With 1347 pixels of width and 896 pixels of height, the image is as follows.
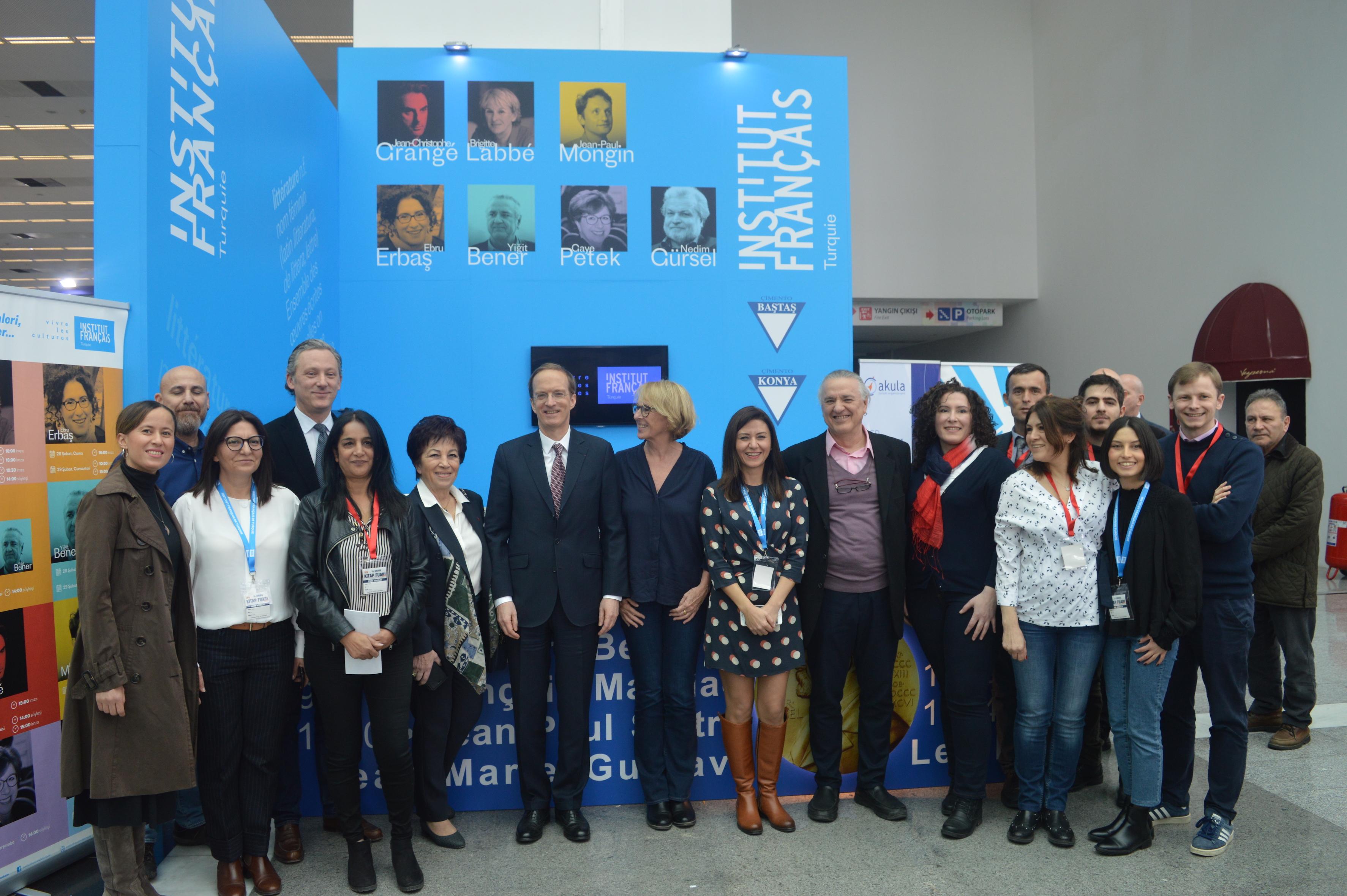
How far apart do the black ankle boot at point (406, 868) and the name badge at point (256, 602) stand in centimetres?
82

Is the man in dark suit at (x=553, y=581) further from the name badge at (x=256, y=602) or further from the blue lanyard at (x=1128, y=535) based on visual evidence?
the blue lanyard at (x=1128, y=535)

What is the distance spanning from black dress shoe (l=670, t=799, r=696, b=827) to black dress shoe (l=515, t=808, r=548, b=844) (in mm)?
449

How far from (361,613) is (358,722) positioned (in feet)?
1.22

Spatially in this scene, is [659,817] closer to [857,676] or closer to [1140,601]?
[857,676]

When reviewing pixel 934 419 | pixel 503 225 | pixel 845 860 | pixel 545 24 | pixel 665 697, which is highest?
pixel 545 24

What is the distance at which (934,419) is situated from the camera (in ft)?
10.1

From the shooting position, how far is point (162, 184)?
123 inches

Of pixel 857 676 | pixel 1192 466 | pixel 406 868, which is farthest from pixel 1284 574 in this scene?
pixel 406 868

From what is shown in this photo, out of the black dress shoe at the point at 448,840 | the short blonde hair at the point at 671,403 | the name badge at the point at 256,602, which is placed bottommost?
the black dress shoe at the point at 448,840

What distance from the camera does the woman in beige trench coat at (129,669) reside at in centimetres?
229

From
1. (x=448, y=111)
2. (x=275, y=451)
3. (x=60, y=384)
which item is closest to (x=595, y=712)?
(x=275, y=451)

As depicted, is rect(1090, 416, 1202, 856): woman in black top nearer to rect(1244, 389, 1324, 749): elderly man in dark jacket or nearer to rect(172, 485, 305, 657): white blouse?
rect(1244, 389, 1324, 749): elderly man in dark jacket

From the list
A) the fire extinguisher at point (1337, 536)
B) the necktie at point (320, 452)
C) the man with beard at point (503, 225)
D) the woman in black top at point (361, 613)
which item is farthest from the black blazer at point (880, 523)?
the fire extinguisher at point (1337, 536)

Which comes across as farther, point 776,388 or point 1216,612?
point 776,388
